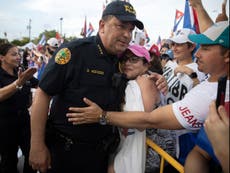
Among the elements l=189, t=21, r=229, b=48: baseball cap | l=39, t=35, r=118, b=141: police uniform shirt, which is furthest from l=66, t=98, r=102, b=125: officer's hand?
l=189, t=21, r=229, b=48: baseball cap

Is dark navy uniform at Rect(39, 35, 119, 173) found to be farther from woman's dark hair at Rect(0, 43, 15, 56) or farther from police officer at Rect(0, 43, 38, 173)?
woman's dark hair at Rect(0, 43, 15, 56)

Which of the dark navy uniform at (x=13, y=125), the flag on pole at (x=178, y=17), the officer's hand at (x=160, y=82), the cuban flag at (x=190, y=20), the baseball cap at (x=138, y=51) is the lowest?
the dark navy uniform at (x=13, y=125)

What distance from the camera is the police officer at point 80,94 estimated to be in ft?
6.70

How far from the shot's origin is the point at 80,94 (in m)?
2.06

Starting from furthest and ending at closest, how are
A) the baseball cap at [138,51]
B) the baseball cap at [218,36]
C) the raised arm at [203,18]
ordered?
1. the raised arm at [203,18]
2. the baseball cap at [138,51]
3. the baseball cap at [218,36]

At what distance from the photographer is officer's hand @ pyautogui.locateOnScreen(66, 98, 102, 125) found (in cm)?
192

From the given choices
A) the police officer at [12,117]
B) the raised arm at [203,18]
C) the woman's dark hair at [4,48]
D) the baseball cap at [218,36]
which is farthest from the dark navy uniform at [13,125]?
the baseball cap at [218,36]

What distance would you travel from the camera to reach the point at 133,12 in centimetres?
212

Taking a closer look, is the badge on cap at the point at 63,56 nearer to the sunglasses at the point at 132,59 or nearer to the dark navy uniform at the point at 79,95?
the dark navy uniform at the point at 79,95

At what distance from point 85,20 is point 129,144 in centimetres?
1103

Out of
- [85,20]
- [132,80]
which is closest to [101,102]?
[132,80]

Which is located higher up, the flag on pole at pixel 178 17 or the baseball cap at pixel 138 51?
the flag on pole at pixel 178 17

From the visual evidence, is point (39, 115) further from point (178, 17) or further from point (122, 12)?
point (178, 17)

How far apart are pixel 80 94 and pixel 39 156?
2.00ft
